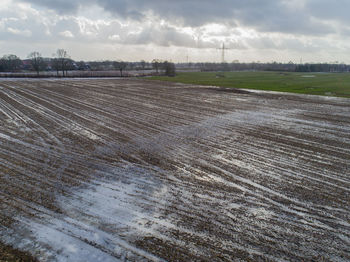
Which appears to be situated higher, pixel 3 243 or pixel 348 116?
pixel 348 116

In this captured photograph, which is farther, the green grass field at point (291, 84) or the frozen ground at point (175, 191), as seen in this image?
the green grass field at point (291, 84)

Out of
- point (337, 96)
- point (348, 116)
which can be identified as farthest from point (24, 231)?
point (337, 96)

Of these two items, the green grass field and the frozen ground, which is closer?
the frozen ground

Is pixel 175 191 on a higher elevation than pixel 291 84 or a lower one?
lower

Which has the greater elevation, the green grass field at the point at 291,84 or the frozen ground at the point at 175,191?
the green grass field at the point at 291,84

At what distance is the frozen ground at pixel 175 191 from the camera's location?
6363mm

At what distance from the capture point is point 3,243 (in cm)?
633

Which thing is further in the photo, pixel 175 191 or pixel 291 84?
pixel 291 84

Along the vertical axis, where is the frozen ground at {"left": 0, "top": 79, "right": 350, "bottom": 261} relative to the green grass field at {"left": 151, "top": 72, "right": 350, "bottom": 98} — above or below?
below

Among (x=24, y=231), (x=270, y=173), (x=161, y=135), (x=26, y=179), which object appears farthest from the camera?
(x=161, y=135)

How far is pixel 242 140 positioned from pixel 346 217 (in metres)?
7.60

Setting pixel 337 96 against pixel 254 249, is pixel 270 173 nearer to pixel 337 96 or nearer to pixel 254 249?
pixel 254 249

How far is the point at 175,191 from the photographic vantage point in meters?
8.95

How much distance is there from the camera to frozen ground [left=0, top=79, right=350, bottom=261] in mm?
6363
